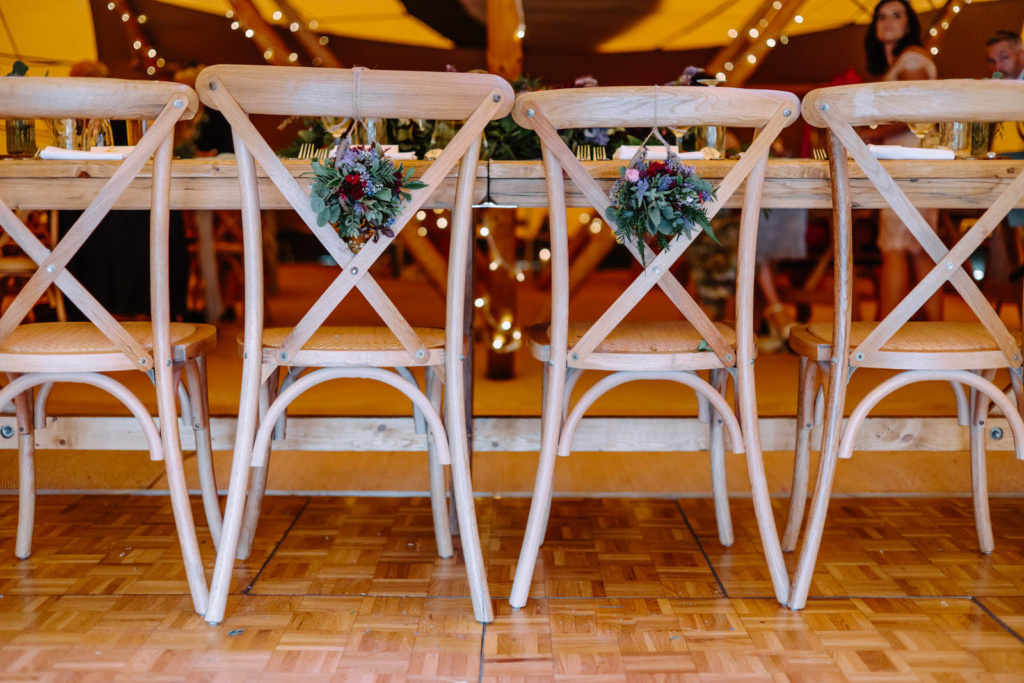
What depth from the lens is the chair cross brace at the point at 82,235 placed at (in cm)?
145

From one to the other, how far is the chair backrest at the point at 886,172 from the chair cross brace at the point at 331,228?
572mm

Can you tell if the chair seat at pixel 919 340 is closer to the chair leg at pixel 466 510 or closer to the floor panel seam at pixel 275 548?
the chair leg at pixel 466 510

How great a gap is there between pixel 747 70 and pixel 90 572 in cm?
243

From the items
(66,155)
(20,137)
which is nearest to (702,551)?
(66,155)

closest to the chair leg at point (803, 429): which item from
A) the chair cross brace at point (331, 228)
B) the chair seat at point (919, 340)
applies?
the chair seat at point (919, 340)

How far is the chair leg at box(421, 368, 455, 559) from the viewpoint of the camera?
178cm

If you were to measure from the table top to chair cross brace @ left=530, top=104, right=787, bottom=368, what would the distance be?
0.49 ft

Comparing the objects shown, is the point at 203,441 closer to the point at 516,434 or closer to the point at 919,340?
the point at 516,434

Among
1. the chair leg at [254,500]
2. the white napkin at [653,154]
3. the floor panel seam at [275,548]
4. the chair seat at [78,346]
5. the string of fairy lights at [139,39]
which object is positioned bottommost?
the floor panel seam at [275,548]

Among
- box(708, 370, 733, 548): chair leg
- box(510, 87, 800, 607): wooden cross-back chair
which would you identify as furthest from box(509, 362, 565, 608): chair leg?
box(708, 370, 733, 548): chair leg

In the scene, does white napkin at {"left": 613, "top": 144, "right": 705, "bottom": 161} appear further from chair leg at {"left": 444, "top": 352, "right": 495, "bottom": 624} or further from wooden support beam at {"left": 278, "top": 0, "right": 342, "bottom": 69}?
wooden support beam at {"left": 278, "top": 0, "right": 342, "bottom": 69}

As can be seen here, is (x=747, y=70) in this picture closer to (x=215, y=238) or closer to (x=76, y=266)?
(x=215, y=238)

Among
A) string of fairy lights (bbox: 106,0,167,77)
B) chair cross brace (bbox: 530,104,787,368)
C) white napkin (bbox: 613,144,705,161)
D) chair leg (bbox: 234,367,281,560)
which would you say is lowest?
chair leg (bbox: 234,367,281,560)

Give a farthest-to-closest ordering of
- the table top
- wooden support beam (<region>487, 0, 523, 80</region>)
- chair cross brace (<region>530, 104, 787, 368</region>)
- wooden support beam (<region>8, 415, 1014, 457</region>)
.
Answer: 1. wooden support beam (<region>487, 0, 523, 80</region>)
2. wooden support beam (<region>8, 415, 1014, 457</region>)
3. the table top
4. chair cross brace (<region>530, 104, 787, 368</region>)
